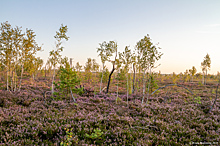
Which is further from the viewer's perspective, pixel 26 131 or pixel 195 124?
pixel 195 124

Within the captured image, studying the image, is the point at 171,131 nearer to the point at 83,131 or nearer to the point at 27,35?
the point at 83,131

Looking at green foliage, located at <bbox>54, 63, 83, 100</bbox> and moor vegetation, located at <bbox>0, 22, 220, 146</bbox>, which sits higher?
green foliage, located at <bbox>54, 63, 83, 100</bbox>

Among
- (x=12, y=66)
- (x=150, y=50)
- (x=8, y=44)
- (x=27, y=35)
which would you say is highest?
(x=27, y=35)

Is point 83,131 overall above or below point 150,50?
below

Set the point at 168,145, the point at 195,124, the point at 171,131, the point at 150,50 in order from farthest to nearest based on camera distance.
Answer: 1. the point at 150,50
2. the point at 195,124
3. the point at 171,131
4. the point at 168,145

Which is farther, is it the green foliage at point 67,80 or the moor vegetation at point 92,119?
the green foliage at point 67,80

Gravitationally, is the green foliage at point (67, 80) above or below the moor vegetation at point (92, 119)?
above

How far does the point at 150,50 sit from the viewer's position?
10.8m

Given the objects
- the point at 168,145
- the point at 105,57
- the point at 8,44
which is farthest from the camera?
the point at 105,57

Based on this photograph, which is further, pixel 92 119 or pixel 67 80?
pixel 67 80

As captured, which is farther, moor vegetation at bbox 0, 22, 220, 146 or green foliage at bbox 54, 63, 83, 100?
green foliage at bbox 54, 63, 83, 100

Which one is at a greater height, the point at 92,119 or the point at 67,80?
the point at 67,80

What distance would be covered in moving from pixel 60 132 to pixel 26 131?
149 cm

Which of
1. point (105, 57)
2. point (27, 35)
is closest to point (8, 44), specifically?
point (27, 35)
